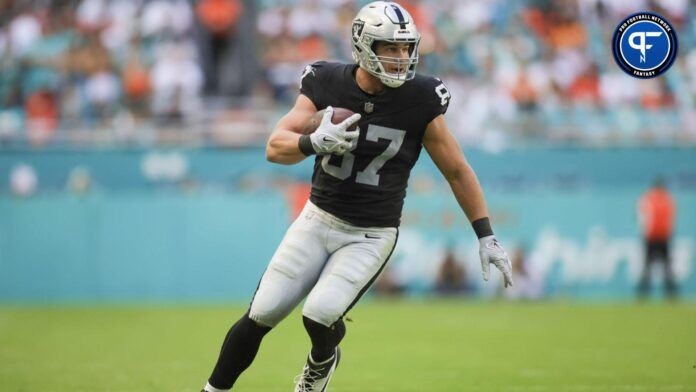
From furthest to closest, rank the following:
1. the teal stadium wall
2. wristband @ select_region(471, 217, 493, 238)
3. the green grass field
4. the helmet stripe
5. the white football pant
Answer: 1. the teal stadium wall
2. the green grass field
3. wristband @ select_region(471, 217, 493, 238)
4. the helmet stripe
5. the white football pant

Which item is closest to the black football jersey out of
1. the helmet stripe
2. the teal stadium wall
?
the helmet stripe

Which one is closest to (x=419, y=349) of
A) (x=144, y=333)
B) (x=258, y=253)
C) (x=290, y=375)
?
(x=290, y=375)

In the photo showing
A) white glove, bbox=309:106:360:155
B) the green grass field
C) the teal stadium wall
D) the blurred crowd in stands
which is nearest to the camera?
white glove, bbox=309:106:360:155

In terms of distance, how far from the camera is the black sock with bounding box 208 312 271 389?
6.04 metres

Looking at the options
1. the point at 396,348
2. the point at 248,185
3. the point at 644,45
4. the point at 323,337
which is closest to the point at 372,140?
the point at 323,337

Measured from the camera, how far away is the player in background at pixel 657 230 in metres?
16.3

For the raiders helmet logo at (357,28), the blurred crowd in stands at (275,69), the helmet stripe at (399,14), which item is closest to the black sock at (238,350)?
the raiders helmet logo at (357,28)

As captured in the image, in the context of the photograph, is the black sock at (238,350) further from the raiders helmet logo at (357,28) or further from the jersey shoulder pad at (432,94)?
the raiders helmet logo at (357,28)

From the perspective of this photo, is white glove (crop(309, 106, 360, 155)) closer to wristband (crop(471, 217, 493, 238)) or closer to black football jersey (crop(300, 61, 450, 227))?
black football jersey (crop(300, 61, 450, 227))

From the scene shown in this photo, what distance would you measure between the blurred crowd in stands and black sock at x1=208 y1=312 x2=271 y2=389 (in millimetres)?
10939

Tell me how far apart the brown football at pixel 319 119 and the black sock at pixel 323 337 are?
3.35 feet

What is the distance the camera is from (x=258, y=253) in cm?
1683

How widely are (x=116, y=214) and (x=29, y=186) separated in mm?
1363

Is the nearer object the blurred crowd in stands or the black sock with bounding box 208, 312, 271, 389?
the black sock with bounding box 208, 312, 271, 389
